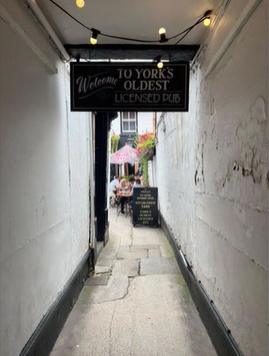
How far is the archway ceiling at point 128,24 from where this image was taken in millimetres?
2461

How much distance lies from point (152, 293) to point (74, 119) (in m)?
2.85

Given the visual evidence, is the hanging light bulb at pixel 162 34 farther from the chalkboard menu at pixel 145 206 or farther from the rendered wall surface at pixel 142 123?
the rendered wall surface at pixel 142 123

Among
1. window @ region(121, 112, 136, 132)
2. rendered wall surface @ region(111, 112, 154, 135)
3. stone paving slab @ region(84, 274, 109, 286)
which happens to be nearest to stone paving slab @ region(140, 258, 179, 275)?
stone paving slab @ region(84, 274, 109, 286)

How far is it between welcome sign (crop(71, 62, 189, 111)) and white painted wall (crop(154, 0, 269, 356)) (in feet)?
1.09

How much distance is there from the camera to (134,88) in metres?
3.06

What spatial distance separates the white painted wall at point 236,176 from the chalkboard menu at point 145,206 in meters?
5.27

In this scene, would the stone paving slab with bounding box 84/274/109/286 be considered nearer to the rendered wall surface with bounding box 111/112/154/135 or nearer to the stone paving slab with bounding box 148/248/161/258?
the stone paving slab with bounding box 148/248/161/258

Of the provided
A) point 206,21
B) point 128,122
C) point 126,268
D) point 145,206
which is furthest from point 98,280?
point 128,122

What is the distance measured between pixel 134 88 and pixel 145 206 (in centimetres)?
616

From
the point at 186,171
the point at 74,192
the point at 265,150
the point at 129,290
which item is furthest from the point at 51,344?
the point at 186,171

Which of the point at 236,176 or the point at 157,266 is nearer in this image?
the point at 236,176

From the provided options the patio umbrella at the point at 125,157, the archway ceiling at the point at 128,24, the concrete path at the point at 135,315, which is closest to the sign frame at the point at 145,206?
the concrete path at the point at 135,315

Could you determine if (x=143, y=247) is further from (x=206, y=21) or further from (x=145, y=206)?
(x=206, y=21)

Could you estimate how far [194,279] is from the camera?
12.0ft
